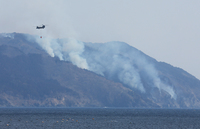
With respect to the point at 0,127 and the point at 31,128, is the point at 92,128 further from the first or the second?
the point at 0,127

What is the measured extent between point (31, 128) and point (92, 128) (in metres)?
20.3

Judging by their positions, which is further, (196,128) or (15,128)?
(196,128)

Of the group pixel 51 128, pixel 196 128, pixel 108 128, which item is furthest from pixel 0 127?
pixel 196 128

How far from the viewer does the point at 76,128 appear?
377 ft

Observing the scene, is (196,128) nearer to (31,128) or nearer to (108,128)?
(108,128)

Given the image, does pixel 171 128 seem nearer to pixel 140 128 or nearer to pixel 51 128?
pixel 140 128

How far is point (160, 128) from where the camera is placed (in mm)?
117125

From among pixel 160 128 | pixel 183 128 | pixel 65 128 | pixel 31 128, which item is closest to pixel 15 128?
pixel 31 128

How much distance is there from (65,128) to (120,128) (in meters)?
18.4

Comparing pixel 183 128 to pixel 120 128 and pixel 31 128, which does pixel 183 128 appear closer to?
pixel 120 128

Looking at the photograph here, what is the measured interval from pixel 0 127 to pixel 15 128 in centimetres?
560

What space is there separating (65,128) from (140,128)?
25.4m

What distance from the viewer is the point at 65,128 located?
374ft

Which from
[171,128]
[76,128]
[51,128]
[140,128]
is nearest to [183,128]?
[171,128]
